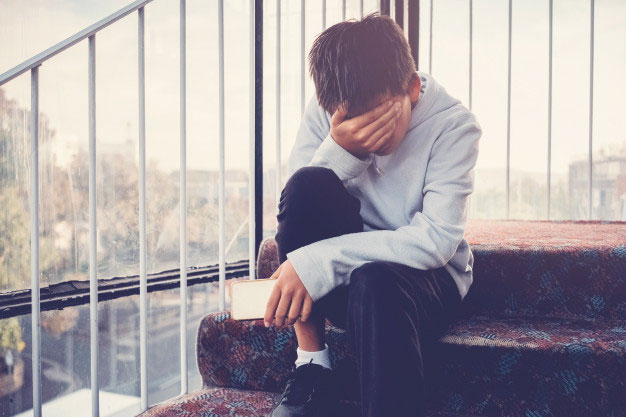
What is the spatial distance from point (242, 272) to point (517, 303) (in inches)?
39.0

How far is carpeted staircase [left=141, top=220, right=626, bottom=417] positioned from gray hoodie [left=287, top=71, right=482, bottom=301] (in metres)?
0.14

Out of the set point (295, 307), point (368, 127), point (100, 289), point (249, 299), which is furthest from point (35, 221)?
point (368, 127)

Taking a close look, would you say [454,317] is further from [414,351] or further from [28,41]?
[28,41]

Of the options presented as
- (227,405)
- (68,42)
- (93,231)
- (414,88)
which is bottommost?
(227,405)

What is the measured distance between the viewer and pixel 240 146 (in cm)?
164

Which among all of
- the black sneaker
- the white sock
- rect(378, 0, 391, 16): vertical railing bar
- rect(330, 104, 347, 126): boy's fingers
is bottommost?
the black sneaker

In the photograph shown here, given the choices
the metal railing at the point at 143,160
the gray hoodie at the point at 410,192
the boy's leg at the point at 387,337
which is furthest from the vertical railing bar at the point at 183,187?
the boy's leg at the point at 387,337

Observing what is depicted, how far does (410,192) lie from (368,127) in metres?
0.21

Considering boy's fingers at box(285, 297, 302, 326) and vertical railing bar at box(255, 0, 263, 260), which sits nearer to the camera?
boy's fingers at box(285, 297, 302, 326)

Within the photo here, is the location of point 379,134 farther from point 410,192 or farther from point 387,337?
point 387,337

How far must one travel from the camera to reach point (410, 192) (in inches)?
37.2

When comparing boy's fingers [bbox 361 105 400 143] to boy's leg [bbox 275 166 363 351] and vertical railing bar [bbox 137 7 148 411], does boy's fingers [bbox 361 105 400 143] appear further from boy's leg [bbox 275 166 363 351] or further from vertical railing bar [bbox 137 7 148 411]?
vertical railing bar [bbox 137 7 148 411]

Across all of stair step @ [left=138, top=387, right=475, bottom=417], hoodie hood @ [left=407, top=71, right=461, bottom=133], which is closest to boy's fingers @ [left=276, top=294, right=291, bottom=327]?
stair step @ [left=138, top=387, right=475, bottom=417]

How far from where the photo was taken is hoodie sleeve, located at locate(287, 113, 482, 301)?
740mm
